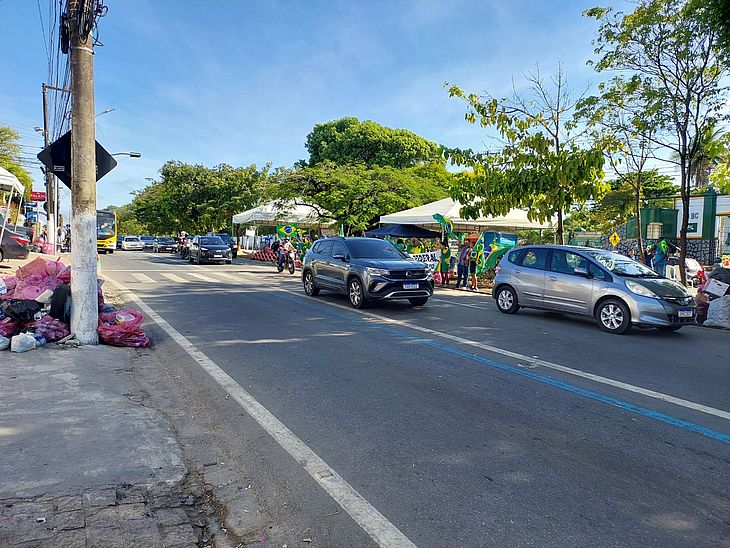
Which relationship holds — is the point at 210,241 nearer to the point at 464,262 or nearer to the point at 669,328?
the point at 464,262

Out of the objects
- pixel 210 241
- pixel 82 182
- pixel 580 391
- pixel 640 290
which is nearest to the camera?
Answer: pixel 580 391

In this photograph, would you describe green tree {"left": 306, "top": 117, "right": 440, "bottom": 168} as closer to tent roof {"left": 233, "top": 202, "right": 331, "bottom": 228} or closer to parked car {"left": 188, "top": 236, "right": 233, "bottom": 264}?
tent roof {"left": 233, "top": 202, "right": 331, "bottom": 228}

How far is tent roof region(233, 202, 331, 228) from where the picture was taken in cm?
3125

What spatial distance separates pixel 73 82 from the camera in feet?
24.8

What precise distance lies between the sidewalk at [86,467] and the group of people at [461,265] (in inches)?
546

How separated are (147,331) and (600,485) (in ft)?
25.5

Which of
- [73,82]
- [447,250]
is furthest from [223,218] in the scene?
[73,82]

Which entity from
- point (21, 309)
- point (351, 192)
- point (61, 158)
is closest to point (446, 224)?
point (351, 192)

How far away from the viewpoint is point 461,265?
1884cm

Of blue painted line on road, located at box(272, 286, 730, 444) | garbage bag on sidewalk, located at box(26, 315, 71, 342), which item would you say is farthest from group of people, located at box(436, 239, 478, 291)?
garbage bag on sidewalk, located at box(26, 315, 71, 342)

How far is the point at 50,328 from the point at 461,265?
13702mm

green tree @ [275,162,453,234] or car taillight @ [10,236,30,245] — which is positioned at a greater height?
green tree @ [275,162,453,234]

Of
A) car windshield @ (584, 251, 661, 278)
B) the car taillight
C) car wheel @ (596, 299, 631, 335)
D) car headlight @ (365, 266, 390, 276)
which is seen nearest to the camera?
car wheel @ (596, 299, 631, 335)

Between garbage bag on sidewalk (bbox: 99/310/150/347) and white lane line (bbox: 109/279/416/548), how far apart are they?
1.79m
